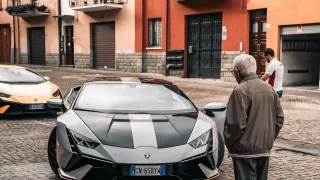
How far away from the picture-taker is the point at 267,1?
62.7ft

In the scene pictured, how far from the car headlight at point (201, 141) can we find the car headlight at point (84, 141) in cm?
111

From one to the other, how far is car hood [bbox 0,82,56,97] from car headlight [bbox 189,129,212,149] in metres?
6.82

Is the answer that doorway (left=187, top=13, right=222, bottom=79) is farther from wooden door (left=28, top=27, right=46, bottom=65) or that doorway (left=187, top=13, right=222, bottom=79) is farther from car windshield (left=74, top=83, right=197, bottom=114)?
car windshield (left=74, top=83, right=197, bottom=114)

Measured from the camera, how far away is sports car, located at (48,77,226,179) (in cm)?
468

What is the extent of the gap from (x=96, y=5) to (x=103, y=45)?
2919 millimetres

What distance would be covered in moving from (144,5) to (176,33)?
2.95m

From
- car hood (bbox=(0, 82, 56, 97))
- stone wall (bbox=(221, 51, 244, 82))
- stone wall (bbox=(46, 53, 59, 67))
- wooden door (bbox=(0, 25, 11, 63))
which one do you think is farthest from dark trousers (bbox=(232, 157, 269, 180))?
wooden door (bbox=(0, 25, 11, 63))

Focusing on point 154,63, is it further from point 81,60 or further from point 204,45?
point 81,60

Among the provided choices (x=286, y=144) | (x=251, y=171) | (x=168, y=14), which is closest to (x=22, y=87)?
(x=286, y=144)

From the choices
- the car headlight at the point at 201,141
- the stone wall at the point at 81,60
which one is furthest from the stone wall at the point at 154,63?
the car headlight at the point at 201,141

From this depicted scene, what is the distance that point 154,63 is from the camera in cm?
2466

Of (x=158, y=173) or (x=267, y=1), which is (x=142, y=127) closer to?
(x=158, y=173)

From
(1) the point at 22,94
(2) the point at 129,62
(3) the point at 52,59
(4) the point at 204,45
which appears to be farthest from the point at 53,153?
(3) the point at 52,59

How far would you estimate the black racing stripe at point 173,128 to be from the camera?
16.1ft
